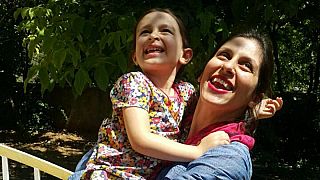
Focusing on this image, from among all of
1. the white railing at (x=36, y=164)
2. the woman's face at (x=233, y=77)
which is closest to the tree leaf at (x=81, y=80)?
the white railing at (x=36, y=164)

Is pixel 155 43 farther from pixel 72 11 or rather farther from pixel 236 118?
pixel 72 11

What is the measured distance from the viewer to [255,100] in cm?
146

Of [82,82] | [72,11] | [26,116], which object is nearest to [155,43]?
[82,82]

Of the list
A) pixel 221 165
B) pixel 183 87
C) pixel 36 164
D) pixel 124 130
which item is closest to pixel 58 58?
pixel 36 164

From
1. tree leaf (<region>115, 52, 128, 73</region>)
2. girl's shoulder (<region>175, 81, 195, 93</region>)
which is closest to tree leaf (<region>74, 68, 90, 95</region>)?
tree leaf (<region>115, 52, 128, 73</region>)

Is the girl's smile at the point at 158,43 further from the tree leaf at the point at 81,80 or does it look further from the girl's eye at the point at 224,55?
the tree leaf at the point at 81,80

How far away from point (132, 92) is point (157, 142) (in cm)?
17

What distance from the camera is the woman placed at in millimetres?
1313

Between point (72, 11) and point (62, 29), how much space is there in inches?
14.5

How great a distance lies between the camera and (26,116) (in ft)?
39.0

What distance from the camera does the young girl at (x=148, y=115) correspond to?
1.40 meters

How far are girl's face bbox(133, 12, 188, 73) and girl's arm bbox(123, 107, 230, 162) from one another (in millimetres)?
161

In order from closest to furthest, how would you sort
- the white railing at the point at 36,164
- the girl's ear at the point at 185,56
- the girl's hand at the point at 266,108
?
the girl's hand at the point at 266,108
the girl's ear at the point at 185,56
the white railing at the point at 36,164

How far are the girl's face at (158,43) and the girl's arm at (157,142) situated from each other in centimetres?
16
